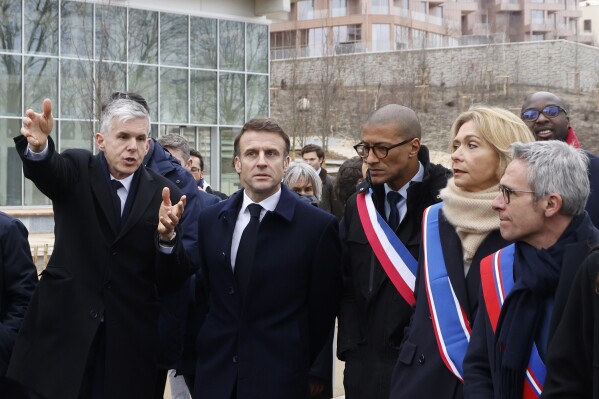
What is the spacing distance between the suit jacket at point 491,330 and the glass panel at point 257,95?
28.2m

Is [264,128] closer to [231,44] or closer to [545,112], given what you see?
[545,112]

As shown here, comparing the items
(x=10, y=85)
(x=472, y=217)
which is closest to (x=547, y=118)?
(x=472, y=217)

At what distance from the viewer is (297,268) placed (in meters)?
5.07

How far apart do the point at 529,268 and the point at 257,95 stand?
29075 millimetres

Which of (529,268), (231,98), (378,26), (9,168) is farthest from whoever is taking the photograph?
(378,26)

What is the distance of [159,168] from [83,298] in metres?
1.38

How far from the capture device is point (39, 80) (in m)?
27.3

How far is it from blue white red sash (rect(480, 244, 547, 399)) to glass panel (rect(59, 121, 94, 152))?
966 inches

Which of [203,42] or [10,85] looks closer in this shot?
[10,85]

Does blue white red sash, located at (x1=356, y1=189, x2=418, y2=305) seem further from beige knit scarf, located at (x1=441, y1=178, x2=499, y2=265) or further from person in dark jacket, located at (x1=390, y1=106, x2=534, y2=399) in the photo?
beige knit scarf, located at (x1=441, y1=178, x2=499, y2=265)

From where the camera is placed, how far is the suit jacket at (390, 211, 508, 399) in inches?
167

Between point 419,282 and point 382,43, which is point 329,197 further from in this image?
point 382,43

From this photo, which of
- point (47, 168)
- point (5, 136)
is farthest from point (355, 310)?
point (5, 136)

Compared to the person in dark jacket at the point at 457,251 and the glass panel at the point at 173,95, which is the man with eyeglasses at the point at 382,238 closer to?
the person in dark jacket at the point at 457,251
